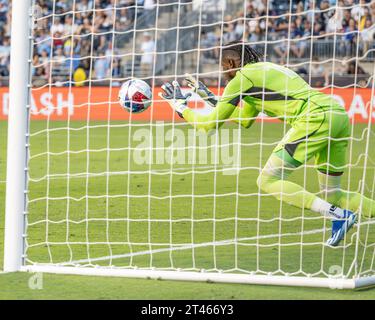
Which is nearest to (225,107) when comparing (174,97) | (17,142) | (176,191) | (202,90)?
(174,97)

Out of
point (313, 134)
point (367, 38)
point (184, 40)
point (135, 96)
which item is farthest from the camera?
point (184, 40)

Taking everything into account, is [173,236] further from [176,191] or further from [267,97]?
[176,191]

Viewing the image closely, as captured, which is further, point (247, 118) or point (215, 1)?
point (215, 1)

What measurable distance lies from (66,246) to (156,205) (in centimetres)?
→ 289

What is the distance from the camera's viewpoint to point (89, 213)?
406 inches

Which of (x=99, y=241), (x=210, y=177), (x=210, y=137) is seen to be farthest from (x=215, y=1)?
(x=99, y=241)

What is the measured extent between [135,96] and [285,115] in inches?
51.9

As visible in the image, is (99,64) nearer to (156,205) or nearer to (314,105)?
(156,205)

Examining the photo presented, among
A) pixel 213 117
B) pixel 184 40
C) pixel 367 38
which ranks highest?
pixel 184 40

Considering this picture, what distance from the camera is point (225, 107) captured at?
7707 mm

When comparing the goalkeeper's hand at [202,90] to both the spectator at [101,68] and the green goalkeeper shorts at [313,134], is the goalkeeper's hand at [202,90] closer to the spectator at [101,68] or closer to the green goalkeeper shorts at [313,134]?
the green goalkeeper shorts at [313,134]

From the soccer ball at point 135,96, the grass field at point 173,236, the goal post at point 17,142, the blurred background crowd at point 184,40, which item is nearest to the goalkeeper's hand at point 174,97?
the soccer ball at point 135,96

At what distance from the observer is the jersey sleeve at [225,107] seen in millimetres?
7625
